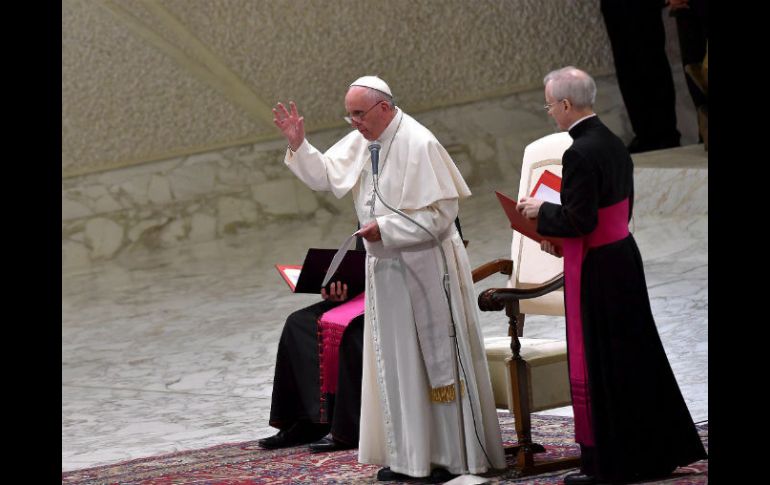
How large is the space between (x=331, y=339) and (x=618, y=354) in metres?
1.64

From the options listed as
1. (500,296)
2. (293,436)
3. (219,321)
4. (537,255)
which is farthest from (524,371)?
(219,321)

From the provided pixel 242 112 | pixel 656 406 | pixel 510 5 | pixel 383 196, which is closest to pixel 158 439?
pixel 383 196

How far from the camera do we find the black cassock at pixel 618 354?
410cm

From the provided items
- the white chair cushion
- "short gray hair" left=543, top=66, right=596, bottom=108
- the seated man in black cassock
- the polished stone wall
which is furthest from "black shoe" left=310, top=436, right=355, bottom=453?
the polished stone wall

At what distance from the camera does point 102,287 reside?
33.1ft

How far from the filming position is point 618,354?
4.11 m

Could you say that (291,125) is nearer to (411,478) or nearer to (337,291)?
(337,291)

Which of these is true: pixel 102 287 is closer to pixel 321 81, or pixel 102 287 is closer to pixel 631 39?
pixel 321 81

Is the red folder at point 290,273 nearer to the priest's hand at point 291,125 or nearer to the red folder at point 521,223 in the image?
the priest's hand at point 291,125

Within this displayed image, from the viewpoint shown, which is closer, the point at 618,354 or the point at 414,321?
the point at 618,354

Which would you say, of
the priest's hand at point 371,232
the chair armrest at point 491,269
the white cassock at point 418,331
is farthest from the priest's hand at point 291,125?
the chair armrest at point 491,269

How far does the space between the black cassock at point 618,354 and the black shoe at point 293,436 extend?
5.64ft
